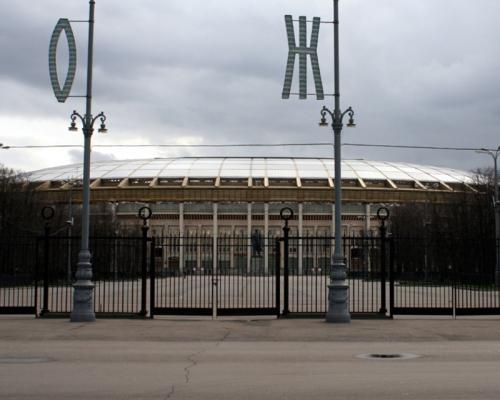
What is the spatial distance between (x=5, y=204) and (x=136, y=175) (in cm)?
5077

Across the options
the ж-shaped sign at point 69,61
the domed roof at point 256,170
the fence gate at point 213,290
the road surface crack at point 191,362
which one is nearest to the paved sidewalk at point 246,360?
the road surface crack at point 191,362

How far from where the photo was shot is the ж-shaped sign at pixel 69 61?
22562 millimetres

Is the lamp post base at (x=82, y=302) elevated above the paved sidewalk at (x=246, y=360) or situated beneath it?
elevated above

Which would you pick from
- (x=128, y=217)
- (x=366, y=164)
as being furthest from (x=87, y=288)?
(x=366, y=164)

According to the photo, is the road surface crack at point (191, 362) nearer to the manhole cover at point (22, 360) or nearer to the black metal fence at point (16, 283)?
the manhole cover at point (22, 360)

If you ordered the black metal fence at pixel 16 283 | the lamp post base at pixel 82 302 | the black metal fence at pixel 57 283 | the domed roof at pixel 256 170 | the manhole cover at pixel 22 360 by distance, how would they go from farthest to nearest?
the domed roof at pixel 256 170 → the black metal fence at pixel 16 283 → the black metal fence at pixel 57 283 → the lamp post base at pixel 82 302 → the manhole cover at pixel 22 360

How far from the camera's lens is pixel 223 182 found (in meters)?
111

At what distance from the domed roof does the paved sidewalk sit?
91370 millimetres

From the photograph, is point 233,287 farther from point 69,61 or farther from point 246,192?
point 246,192

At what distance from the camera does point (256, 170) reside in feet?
384

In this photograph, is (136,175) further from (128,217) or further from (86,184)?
(86,184)

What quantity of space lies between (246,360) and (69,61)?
12824mm

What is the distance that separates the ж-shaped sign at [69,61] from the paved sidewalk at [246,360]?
23.2 ft

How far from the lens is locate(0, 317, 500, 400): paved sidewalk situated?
10.4m
